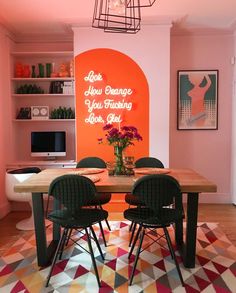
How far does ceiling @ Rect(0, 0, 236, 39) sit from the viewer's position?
11.3ft

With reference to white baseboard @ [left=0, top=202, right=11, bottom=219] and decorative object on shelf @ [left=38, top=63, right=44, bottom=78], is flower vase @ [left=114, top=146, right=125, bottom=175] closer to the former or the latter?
white baseboard @ [left=0, top=202, right=11, bottom=219]

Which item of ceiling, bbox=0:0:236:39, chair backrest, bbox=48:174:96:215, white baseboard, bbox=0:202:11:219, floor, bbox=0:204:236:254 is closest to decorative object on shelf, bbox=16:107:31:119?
ceiling, bbox=0:0:236:39

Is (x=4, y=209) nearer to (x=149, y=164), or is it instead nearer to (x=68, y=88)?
(x=68, y=88)

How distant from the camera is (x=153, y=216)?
8.10 ft

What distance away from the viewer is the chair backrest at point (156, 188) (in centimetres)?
222

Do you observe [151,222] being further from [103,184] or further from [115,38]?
[115,38]

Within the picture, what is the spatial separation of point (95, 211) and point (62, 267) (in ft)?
1.93

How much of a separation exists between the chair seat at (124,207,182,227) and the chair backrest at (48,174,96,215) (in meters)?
0.48

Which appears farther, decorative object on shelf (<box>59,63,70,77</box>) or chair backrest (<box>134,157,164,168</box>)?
decorative object on shelf (<box>59,63,70,77</box>)

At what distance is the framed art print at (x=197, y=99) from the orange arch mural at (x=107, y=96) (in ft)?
2.46

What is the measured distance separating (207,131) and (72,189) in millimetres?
3019

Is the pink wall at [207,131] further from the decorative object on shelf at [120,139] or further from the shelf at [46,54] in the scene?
the decorative object on shelf at [120,139]

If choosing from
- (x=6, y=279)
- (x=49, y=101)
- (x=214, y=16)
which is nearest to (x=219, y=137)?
(x=214, y=16)

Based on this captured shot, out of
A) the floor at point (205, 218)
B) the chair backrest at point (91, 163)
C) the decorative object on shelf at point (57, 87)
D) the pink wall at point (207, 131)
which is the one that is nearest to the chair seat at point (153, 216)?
the chair backrest at point (91, 163)
